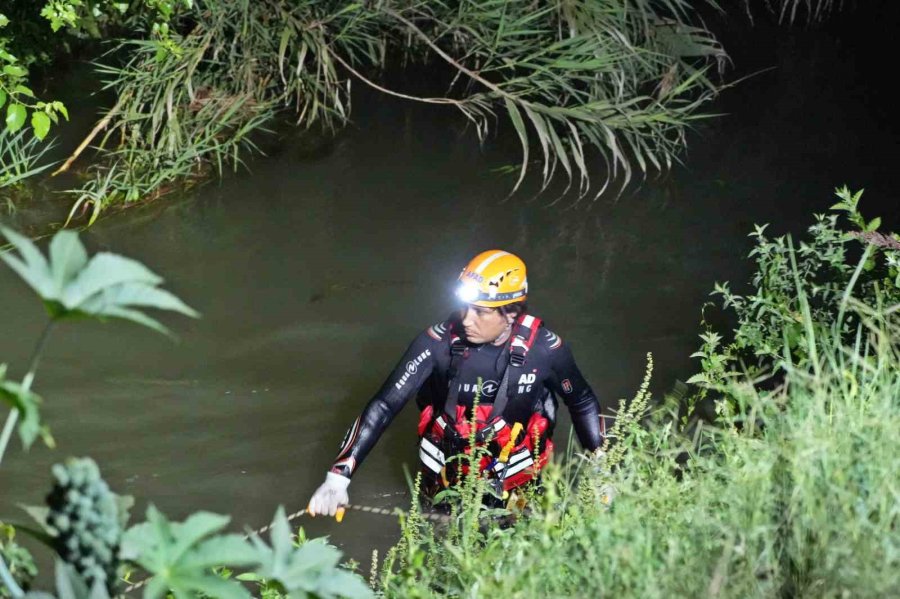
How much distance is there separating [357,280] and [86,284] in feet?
22.2

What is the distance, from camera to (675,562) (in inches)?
110

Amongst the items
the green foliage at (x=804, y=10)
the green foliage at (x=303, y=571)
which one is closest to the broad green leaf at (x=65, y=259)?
the green foliage at (x=303, y=571)

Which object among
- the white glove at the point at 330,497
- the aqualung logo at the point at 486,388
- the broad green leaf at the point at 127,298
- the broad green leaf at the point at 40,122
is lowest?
the white glove at the point at 330,497

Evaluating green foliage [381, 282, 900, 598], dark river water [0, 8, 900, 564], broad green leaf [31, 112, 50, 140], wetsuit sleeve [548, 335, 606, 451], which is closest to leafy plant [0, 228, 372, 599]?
green foliage [381, 282, 900, 598]

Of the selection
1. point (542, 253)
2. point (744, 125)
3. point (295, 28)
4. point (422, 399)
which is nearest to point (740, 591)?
point (422, 399)

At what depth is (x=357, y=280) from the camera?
28.5 feet

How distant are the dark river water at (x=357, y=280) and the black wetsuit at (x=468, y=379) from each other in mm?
996

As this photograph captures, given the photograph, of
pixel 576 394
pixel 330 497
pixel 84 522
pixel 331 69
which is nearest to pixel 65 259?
pixel 84 522

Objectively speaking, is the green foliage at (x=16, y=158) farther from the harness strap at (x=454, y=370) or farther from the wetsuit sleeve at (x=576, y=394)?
the wetsuit sleeve at (x=576, y=394)

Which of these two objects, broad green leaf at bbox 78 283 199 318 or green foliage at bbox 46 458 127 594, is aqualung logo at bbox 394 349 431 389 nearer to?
green foliage at bbox 46 458 127 594

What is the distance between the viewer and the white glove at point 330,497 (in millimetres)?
4938

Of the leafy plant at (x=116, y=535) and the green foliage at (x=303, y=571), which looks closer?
the leafy plant at (x=116, y=535)

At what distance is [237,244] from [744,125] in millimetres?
5929

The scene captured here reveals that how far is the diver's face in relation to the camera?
523cm
